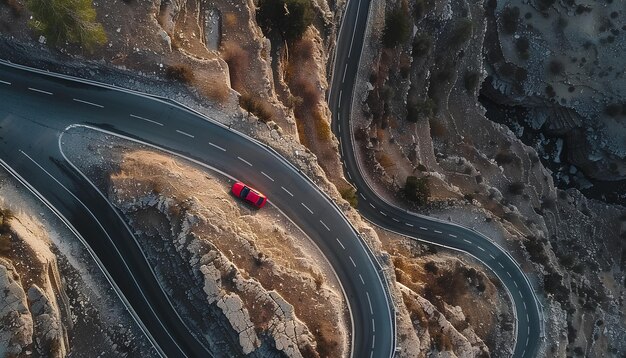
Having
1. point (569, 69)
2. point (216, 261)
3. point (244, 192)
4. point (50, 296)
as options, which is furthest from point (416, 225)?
point (569, 69)

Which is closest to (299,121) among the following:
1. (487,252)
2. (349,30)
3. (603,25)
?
(349,30)

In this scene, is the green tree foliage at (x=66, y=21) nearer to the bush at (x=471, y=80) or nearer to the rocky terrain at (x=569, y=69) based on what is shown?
the bush at (x=471, y=80)

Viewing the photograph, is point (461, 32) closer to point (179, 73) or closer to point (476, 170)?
point (476, 170)

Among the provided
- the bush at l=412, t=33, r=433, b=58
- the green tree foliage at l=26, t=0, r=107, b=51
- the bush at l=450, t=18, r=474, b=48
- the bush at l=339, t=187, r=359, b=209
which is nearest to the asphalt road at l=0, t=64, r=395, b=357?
the bush at l=339, t=187, r=359, b=209

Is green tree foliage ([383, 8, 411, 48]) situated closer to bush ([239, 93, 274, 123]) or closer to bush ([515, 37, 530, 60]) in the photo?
bush ([239, 93, 274, 123])

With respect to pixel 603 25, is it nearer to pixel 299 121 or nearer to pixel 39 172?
pixel 299 121

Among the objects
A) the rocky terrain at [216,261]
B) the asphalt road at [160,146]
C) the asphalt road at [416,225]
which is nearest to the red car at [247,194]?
the rocky terrain at [216,261]
